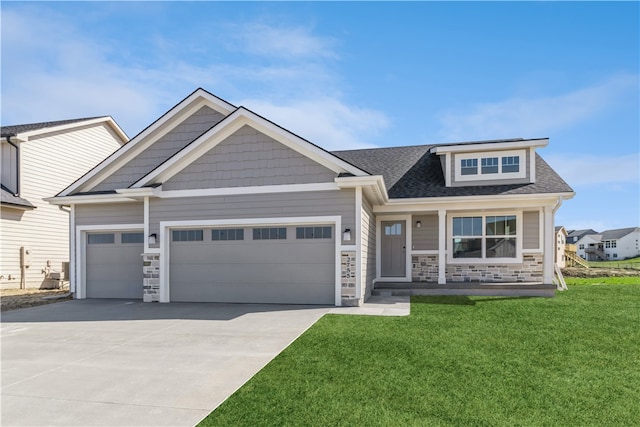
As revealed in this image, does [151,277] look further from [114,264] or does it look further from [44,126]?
[44,126]

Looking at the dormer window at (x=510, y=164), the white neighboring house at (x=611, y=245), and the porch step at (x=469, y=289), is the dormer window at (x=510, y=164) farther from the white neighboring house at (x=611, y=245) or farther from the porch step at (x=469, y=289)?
the white neighboring house at (x=611, y=245)

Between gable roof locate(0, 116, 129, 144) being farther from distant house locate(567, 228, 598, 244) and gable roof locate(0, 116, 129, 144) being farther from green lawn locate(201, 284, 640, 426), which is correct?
distant house locate(567, 228, 598, 244)

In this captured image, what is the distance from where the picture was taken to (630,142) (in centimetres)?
1733

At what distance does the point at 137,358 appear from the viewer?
5.41 m

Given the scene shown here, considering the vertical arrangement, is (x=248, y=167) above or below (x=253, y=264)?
above

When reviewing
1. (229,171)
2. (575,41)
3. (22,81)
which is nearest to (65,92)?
(22,81)

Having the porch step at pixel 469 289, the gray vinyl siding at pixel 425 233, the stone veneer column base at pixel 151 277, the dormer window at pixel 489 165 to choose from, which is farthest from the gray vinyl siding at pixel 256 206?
the dormer window at pixel 489 165

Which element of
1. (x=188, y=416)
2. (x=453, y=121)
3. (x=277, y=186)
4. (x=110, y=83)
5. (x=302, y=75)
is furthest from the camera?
(x=453, y=121)

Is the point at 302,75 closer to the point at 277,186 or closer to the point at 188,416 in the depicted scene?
the point at 277,186

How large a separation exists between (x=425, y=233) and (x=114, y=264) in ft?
33.6

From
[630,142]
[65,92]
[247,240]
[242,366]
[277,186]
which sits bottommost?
[242,366]

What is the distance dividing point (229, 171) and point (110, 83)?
20.5 feet

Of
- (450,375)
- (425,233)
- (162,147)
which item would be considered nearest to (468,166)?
(425,233)

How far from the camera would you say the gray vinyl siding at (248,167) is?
9797 millimetres
